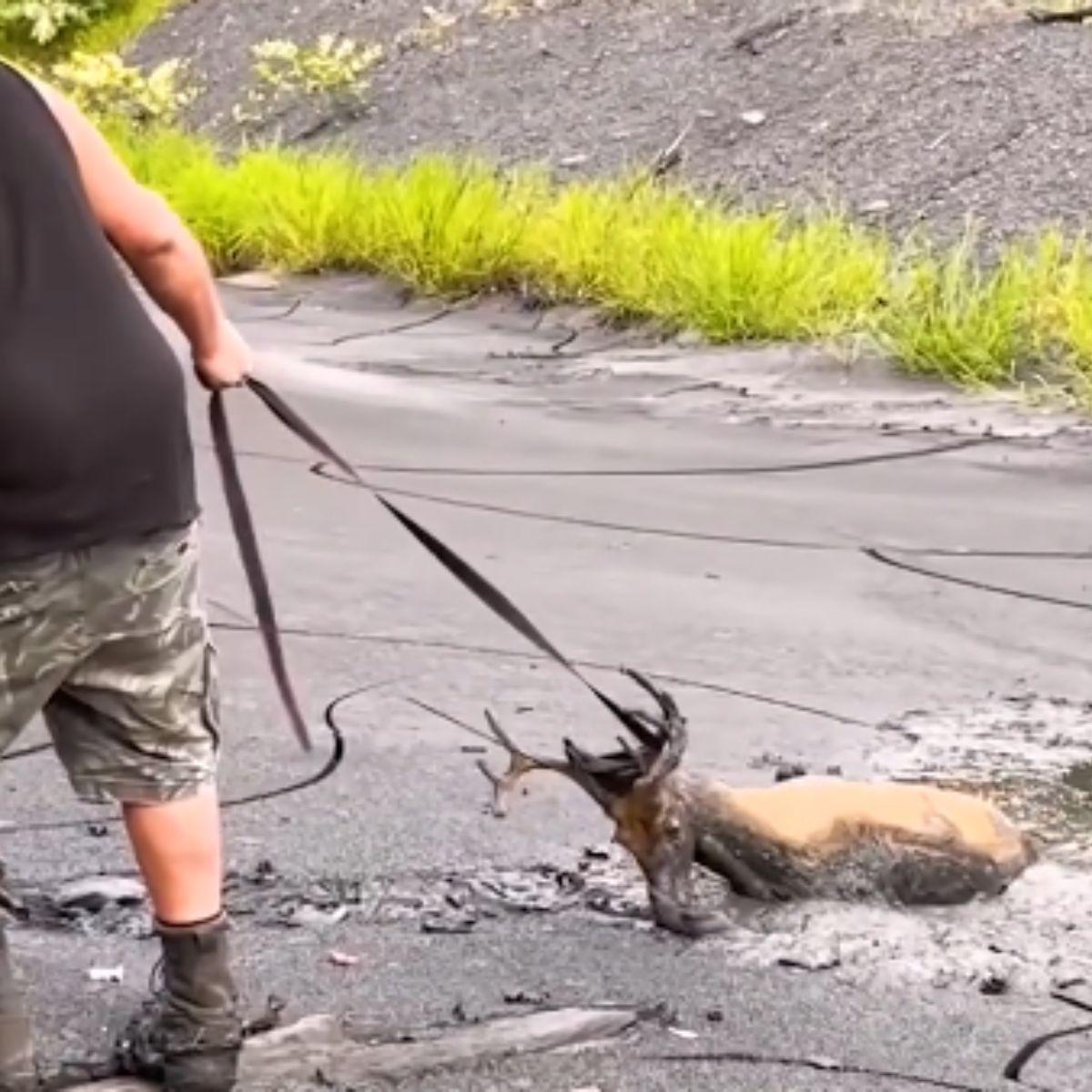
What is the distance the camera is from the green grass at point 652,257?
809 centimetres

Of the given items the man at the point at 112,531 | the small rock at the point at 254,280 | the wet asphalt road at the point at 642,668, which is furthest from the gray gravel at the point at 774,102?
the man at the point at 112,531

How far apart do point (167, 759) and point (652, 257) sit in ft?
23.7

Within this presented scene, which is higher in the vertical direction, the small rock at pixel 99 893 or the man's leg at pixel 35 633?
the man's leg at pixel 35 633

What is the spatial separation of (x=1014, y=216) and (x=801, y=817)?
696 cm

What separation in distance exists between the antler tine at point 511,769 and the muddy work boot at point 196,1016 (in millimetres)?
676

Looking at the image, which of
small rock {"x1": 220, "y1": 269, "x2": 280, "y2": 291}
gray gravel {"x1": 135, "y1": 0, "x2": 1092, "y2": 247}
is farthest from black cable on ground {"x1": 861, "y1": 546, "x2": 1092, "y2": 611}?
small rock {"x1": 220, "y1": 269, "x2": 280, "y2": 291}

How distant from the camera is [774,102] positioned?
12289mm

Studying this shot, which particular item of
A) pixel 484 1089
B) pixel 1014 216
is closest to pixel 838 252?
pixel 1014 216

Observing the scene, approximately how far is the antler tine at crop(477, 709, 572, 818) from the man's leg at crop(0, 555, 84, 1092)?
90cm

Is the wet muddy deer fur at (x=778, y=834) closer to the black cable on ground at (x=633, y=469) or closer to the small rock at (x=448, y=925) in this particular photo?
the small rock at (x=448, y=925)

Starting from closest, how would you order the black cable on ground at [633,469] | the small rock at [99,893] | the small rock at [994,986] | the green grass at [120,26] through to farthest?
the small rock at [994,986] → the small rock at [99,893] → the black cable on ground at [633,469] → the green grass at [120,26]

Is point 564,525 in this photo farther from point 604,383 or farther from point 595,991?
point 595,991

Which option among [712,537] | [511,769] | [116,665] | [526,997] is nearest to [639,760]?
[511,769]

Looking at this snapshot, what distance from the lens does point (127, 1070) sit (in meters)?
2.71
